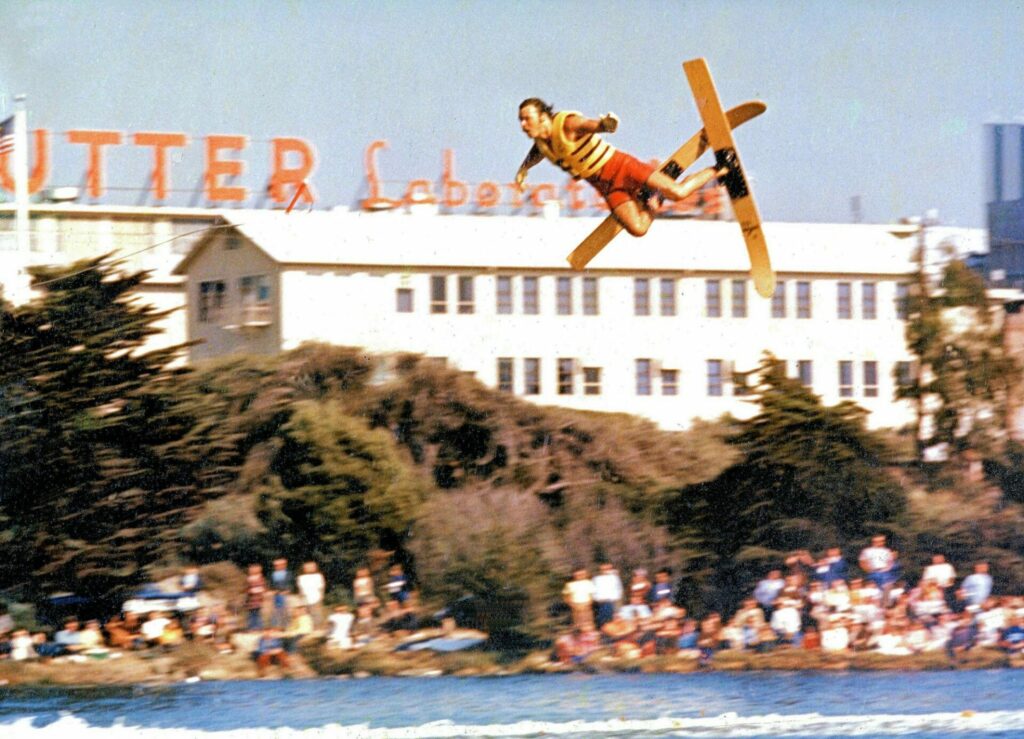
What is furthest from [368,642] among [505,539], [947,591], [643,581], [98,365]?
[947,591]

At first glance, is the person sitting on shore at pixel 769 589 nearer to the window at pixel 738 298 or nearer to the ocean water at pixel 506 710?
the ocean water at pixel 506 710

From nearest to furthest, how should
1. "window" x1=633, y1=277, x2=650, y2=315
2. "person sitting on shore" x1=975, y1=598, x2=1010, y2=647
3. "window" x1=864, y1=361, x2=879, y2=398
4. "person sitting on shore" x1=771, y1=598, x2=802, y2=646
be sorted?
"window" x1=633, y1=277, x2=650, y2=315
"window" x1=864, y1=361, x2=879, y2=398
"person sitting on shore" x1=771, y1=598, x2=802, y2=646
"person sitting on shore" x1=975, y1=598, x2=1010, y2=647

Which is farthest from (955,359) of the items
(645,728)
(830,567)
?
(645,728)

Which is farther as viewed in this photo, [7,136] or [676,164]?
[7,136]

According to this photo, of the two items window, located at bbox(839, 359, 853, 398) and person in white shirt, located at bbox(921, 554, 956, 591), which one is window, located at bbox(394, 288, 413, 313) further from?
person in white shirt, located at bbox(921, 554, 956, 591)

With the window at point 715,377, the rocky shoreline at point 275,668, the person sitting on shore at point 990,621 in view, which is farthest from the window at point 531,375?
the person sitting on shore at point 990,621

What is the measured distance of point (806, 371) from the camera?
20.9 ft

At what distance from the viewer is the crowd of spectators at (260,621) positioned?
20.1 ft

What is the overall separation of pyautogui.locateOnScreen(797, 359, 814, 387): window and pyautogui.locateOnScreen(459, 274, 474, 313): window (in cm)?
144

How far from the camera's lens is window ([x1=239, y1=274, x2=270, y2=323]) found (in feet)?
19.5

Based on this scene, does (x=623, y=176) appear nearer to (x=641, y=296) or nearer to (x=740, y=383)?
(x=641, y=296)

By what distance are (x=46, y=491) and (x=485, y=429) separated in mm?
1825

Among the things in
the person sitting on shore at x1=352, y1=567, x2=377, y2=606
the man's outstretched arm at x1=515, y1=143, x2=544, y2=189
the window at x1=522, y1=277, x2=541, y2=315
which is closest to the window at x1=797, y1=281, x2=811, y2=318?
the window at x1=522, y1=277, x2=541, y2=315

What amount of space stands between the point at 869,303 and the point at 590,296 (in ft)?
3.95
